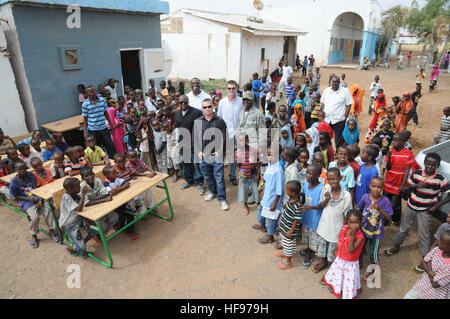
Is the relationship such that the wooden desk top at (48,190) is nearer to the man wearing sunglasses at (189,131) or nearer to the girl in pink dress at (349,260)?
the man wearing sunglasses at (189,131)

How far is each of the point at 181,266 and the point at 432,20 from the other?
3403 cm

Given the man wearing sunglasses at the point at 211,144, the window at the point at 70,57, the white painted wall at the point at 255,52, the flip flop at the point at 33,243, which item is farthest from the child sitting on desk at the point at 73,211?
the white painted wall at the point at 255,52

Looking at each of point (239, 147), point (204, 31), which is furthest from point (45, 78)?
point (204, 31)

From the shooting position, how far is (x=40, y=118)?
646 cm

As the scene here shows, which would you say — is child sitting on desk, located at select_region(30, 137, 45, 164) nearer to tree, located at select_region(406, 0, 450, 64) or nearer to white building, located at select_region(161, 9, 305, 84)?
white building, located at select_region(161, 9, 305, 84)

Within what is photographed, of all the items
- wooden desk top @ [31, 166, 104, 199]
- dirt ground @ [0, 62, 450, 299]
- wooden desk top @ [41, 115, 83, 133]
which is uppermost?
wooden desk top @ [41, 115, 83, 133]

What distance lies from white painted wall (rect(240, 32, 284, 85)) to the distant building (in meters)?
5.95

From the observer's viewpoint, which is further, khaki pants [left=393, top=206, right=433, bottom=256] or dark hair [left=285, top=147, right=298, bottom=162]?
dark hair [left=285, top=147, right=298, bottom=162]

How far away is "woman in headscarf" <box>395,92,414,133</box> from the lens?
6320 millimetres

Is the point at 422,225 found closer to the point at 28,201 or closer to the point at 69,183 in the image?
the point at 69,183

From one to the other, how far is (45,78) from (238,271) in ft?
19.7

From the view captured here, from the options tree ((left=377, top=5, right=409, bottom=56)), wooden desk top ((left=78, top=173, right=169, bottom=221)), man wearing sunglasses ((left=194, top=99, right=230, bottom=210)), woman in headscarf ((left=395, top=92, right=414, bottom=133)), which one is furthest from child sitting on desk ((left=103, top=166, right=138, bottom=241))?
tree ((left=377, top=5, right=409, bottom=56))

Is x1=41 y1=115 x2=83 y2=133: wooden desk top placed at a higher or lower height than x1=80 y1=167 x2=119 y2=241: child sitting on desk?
higher

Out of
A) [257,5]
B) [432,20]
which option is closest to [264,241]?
[257,5]
